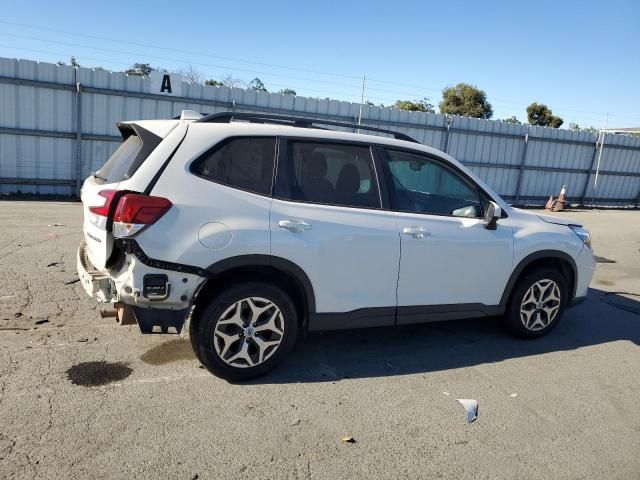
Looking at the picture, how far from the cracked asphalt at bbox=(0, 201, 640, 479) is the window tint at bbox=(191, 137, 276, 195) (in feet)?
4.88

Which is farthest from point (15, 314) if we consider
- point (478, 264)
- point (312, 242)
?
point (478, 264)

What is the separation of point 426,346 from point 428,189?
1468mm

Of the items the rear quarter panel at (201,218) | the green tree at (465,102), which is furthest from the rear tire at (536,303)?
the green tree at (465,102)

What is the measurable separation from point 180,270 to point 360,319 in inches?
59.0

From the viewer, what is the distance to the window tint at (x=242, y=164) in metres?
3.56

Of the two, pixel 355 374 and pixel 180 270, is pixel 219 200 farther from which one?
pixel 355 374

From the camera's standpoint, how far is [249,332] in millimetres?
3689

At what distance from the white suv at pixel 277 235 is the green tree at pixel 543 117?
A: 41946mm

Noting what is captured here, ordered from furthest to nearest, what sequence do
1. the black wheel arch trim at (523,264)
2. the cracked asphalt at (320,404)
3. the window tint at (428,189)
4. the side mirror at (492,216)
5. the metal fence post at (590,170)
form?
1. the metal fence post at (590,170)
2. the black wheel arch trim at (523,264)
3. the side mirror at (492,216)
4. the window tint at (428,189)
5. the cracked asphalt at (320,404)

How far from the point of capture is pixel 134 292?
3.37 m

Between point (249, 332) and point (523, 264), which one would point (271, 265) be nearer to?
point (249, 332)

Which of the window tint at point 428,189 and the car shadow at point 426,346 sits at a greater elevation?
the window tint at point 428,189

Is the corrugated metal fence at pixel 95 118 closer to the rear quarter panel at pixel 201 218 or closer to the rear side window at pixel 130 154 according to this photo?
the rear side window at pixel 130 154

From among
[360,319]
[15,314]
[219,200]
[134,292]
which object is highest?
[219,200]
